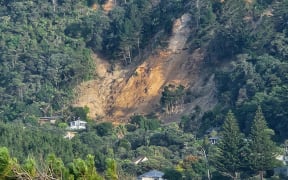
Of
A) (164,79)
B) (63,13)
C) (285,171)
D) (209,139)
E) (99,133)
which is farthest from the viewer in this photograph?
(63,13)

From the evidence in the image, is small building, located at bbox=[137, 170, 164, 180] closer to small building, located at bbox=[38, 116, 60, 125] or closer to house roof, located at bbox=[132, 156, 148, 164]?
house roof, located at bbox=[132, 156, 148, 164]

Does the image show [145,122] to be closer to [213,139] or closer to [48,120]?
[48,120]

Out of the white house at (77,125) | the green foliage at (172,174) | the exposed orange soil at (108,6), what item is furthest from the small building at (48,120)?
the green foliage at (172,174)

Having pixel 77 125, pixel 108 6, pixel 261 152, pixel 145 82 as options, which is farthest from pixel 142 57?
pixel 261 152

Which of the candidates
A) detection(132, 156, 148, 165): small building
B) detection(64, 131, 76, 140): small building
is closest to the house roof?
detection(132, 156, 148, 165): small building

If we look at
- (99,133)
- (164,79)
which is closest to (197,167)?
(99,133)

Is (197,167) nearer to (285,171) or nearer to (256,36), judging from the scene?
(285,171)
